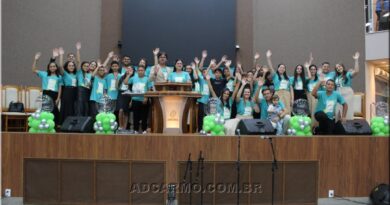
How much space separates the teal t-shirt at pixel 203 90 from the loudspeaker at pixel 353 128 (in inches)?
104

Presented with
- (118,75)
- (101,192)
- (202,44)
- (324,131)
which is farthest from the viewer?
(202,44)

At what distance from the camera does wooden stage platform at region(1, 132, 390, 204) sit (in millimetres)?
6934

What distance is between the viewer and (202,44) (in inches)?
518

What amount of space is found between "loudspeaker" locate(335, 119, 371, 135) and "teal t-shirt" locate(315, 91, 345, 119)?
0.57m

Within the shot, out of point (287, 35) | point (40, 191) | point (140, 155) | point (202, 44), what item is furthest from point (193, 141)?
point (287, 35)

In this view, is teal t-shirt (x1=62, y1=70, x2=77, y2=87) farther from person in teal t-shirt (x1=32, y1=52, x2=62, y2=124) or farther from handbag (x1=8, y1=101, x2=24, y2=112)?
handbag (x1=8, y1=101, x2=24, y2=112)

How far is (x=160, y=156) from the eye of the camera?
6953 millimetres

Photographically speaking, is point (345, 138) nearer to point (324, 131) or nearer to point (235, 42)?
point (324, 131)

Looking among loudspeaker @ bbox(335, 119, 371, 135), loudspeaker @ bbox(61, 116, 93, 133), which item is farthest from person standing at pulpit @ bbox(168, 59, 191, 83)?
loudspeaker @ bbox(335, 119, 371, 135)

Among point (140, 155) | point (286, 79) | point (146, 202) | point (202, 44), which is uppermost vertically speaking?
point (202, 44)

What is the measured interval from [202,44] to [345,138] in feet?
21.3

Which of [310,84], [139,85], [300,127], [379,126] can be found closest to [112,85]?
[139,85]

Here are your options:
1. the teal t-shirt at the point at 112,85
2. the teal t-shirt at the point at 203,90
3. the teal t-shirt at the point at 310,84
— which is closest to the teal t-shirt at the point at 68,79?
the teal t-shirt at the point at 112,85

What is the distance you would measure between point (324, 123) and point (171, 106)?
2.60m
